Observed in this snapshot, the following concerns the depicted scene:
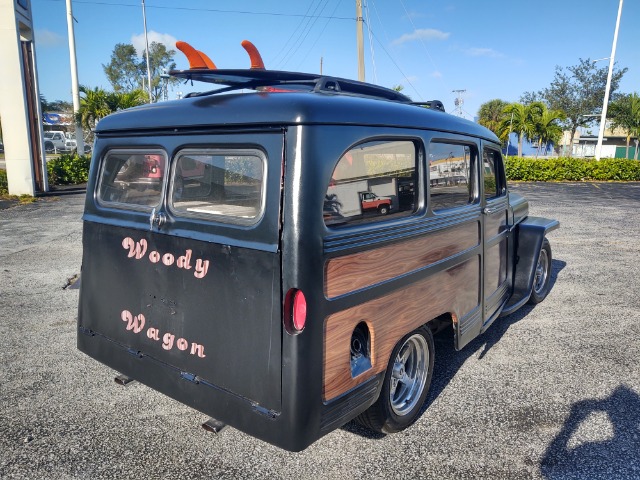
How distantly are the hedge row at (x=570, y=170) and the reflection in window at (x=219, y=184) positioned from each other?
836 inches

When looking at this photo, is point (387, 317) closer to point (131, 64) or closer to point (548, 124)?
Answer: point (548, 124)

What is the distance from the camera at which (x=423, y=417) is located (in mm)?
3104

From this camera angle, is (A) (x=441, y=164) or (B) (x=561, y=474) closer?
(B) (x=561, y=474)

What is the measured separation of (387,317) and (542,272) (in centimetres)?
364

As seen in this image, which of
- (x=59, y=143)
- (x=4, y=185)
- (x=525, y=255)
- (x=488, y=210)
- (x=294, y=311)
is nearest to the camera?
(x=294, y=311)

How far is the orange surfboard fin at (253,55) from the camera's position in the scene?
316 centimetres

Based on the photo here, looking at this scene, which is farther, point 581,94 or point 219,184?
point 581,94

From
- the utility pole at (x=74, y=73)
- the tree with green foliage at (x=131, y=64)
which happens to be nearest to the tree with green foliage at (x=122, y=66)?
the tree with green foliage at (x=131, y=64)

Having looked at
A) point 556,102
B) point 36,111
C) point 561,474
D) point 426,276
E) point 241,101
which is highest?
point 556,102

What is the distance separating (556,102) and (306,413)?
4396 cm

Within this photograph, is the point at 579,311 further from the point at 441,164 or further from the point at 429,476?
the point at 429,476

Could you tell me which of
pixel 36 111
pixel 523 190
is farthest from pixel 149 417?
pixel 523 190

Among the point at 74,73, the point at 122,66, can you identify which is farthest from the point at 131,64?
the point at 74,73

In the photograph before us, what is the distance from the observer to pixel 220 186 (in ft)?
8.22
